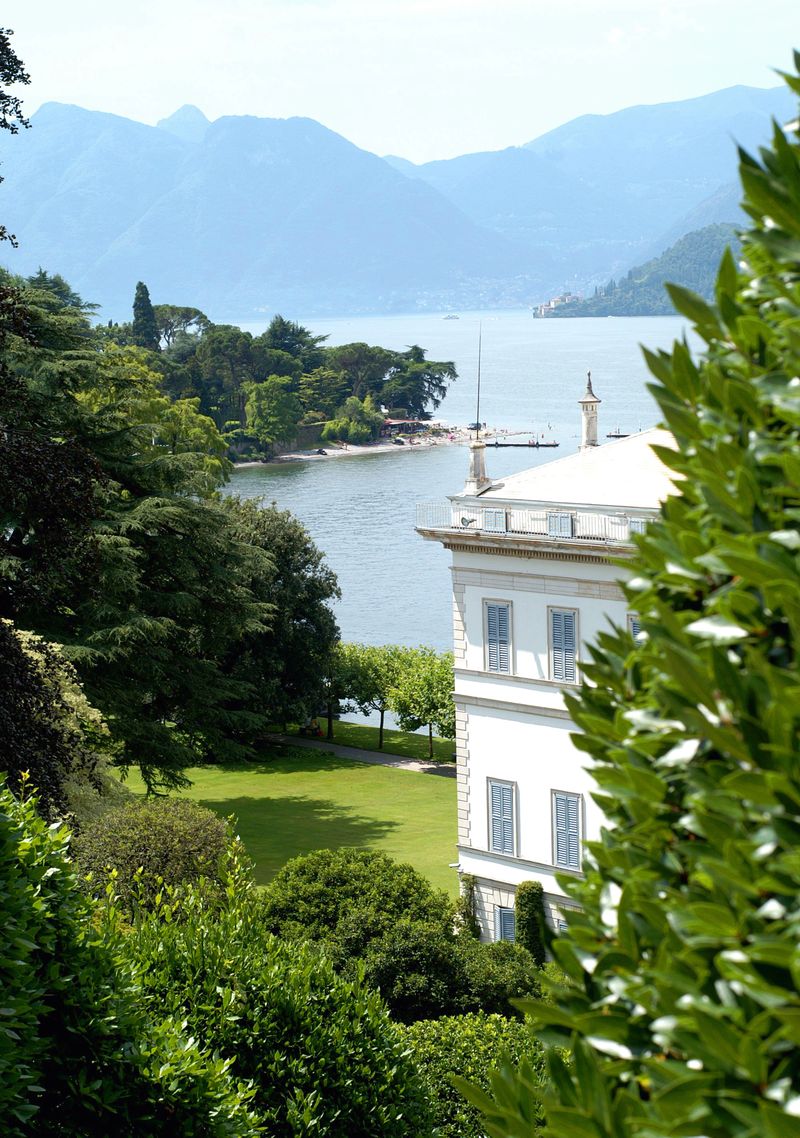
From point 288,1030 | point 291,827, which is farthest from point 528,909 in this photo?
point 288,1030

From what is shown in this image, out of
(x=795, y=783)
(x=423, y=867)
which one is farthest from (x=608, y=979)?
(x=423, y=867)

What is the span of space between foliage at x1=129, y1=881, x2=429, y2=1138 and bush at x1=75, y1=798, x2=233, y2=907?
9.12 metres

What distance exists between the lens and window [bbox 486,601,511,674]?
26531mm

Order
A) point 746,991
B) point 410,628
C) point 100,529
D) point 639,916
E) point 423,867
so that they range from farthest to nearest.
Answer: point 410,628 → point 423,867 → point 100,529 → point 639,916 → point 746,991

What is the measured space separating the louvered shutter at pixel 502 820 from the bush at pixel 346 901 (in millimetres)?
6144

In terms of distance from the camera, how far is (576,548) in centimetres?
2494

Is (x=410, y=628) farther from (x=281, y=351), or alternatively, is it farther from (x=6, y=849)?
(x=281, y=351)

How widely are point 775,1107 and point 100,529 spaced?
2691cm

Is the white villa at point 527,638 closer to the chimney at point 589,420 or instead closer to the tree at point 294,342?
the chimney at point 589,420

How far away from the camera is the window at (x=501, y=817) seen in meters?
26.9

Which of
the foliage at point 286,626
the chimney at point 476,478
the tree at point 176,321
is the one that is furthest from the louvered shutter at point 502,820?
the tree at point 176,321

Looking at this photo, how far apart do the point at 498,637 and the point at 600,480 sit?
12.1 ft

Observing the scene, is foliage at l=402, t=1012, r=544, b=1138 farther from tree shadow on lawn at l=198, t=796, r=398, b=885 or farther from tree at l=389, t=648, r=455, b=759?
tree at l=389, t=648, r=455, b=759

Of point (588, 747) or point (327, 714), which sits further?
point (327, 714)
